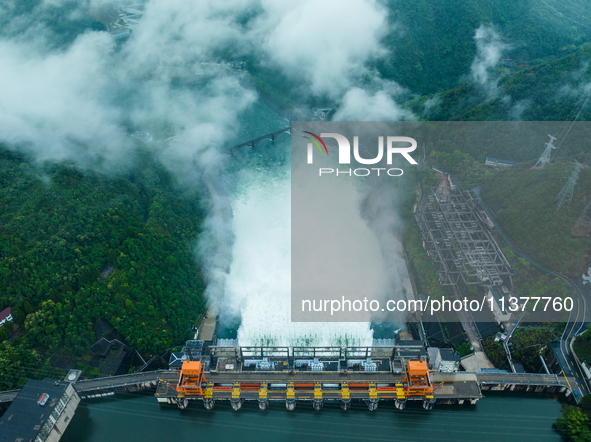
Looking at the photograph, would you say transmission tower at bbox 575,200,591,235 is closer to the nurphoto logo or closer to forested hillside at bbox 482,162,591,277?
forested hillside at bbox 482,162,591,277

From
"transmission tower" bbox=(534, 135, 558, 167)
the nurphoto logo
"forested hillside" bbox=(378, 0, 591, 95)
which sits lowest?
"transmission tower" bbox=(534, 135, 558, 167)

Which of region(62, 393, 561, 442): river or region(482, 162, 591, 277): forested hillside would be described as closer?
region(62, 393, 561, 442): river

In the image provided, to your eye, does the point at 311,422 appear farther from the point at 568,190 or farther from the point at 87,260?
A: the point at 568,190

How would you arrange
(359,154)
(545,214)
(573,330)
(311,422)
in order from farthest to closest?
(359,154), (545,214), (573,330), (311,422)

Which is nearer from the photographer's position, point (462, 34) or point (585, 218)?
point (585, 218)

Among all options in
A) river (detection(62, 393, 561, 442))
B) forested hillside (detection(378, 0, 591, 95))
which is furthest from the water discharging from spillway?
forested hillside (detection(378, 0, 591, 95))

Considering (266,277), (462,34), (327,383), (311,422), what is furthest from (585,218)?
(462,34)

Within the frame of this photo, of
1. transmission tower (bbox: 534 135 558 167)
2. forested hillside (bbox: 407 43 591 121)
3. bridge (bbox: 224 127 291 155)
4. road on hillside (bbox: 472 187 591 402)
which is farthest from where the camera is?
bridge (bbox: 224 127 291 155)
